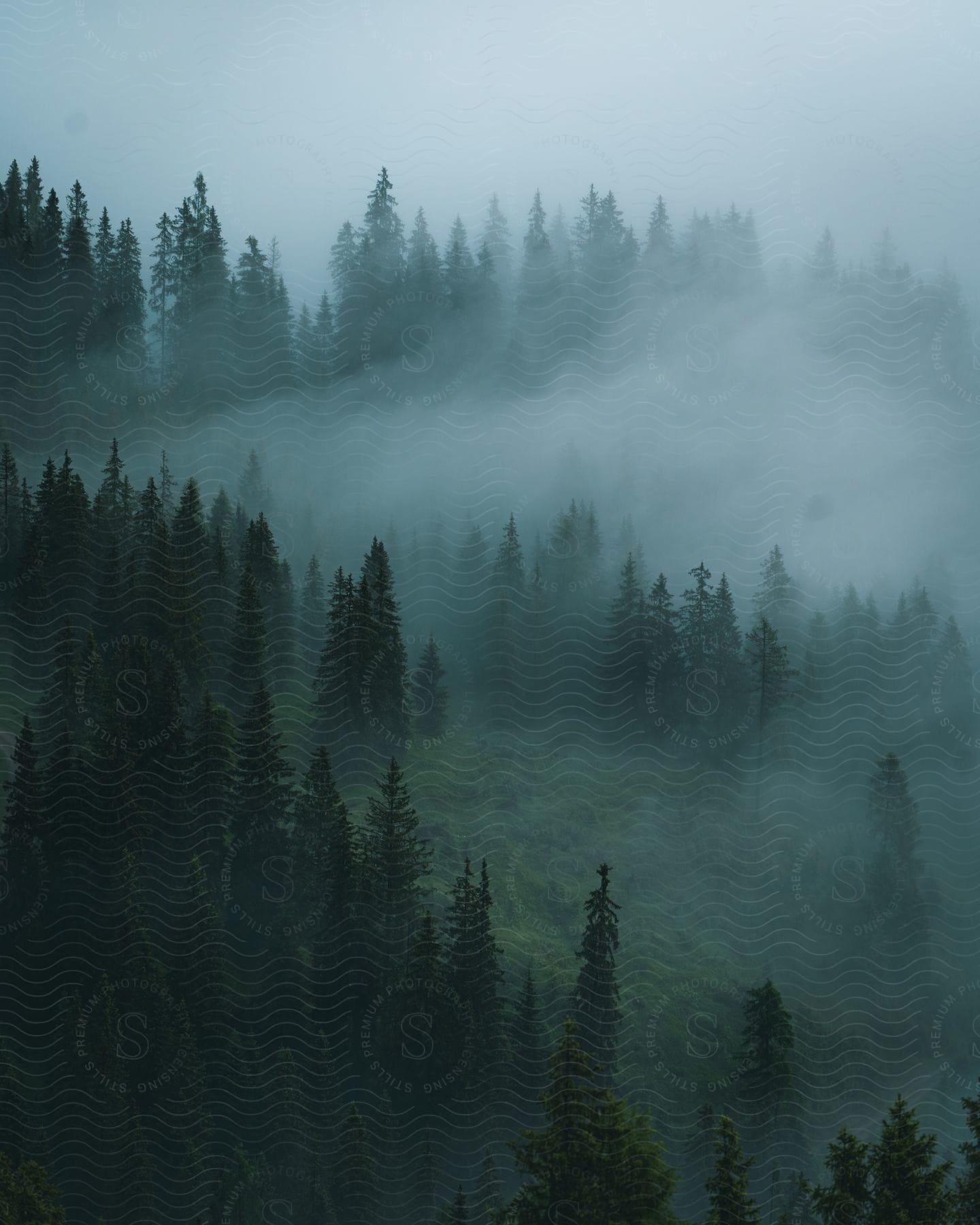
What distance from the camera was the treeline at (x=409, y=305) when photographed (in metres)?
109

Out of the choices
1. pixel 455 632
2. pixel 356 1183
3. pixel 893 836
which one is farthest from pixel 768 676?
pixel 356 1183

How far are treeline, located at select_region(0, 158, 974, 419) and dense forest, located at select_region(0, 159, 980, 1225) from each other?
0.57 metres

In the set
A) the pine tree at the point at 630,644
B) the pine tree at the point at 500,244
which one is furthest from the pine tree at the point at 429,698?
the pine tree at the point at 500,244

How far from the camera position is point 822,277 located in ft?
461

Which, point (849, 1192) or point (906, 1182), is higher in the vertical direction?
point (906, 1182)

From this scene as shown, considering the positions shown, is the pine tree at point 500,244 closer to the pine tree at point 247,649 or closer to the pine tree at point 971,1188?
the pine tree at point 247,649

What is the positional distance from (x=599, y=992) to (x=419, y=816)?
57.0 ft

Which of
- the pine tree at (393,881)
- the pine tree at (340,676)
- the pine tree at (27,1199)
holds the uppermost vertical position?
the pine tree at (340,676)

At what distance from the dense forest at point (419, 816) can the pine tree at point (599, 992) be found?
264mm

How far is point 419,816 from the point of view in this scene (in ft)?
241

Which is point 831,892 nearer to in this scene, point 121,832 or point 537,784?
point 537,784

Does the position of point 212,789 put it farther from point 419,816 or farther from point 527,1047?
point 527,1047

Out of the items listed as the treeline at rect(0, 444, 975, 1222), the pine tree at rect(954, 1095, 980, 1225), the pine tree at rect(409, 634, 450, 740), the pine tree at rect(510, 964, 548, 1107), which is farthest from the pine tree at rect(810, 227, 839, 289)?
the pine tree at rect(954, 1095, 980, 1225)

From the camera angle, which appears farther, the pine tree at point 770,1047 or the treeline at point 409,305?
the treeline at point 409,305
